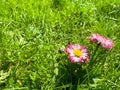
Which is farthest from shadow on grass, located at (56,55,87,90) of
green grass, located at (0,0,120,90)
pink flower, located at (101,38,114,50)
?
pink flower, located at (101,38,114,50)

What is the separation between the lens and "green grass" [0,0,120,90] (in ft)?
7.29

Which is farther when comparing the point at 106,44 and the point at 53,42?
the point at 53,42

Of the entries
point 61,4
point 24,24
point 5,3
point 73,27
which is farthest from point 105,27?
point 5,3

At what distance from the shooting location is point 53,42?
2.62 m

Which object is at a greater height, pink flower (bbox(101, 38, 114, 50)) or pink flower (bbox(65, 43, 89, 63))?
pink flower (bbox(101, 38, 114, 50))

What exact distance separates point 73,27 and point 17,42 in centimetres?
59

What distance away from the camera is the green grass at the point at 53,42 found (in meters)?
2.22

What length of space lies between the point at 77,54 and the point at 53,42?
459mm

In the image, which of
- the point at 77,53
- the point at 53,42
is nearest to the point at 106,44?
the point at 77,53

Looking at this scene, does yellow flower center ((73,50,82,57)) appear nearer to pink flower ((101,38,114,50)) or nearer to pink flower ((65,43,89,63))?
pink flower ((65,43,89,63))

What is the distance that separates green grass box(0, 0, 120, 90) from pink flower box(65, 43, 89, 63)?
0.08 meters

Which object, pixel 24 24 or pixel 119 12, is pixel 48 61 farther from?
pixel 119 12

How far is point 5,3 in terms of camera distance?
2838 mm

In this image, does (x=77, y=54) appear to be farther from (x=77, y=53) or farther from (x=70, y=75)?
(x=70, y=75)
